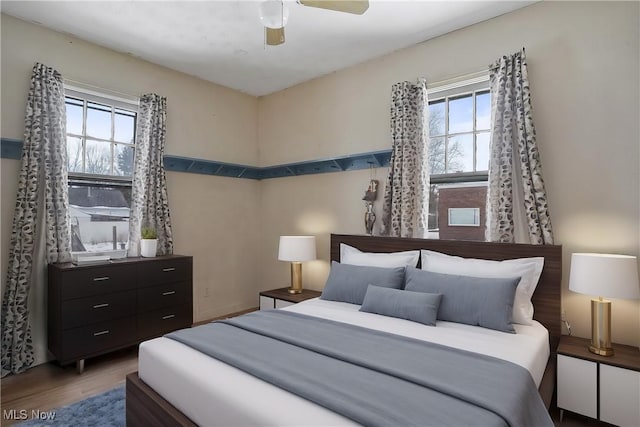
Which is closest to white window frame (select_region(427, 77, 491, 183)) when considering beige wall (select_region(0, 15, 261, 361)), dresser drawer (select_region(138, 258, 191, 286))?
beige wall (select_region(0, 15, 261, 361))

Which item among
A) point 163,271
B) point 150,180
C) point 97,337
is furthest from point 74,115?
point 97,337

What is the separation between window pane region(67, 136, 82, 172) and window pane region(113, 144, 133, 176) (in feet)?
0.99

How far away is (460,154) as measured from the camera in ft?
10.1

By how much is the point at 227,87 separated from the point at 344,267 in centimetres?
284

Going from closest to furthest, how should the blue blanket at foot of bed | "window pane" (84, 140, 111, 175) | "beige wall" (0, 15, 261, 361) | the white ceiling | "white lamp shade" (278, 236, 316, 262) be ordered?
1. the blue blanket at foot of bed
2. the white ceiling
3. "beige wall" (0, 15, 261, 361)
4. "window pane" (84, 140, 111, 175)
5. "white lamp shade" (278, 236, 316, 262)

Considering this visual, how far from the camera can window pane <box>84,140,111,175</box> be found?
3.27 m

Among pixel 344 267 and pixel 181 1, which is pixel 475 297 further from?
pixel 181 1

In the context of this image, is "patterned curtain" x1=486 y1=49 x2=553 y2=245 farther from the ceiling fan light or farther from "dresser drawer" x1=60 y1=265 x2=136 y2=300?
"dresser drawer" x1=60 y1=265 x2=136 y2=300

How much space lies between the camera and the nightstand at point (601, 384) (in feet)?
6.30

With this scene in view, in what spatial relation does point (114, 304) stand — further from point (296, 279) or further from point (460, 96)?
point (460, 96)

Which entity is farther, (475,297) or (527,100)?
(527,100)

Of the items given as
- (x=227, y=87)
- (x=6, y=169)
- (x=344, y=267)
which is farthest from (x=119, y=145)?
(x=344, y=267)

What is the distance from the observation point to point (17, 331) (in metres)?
2.71

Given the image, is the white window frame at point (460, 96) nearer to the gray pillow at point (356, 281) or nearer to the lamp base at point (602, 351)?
the gray pillow at point (356, 281)
